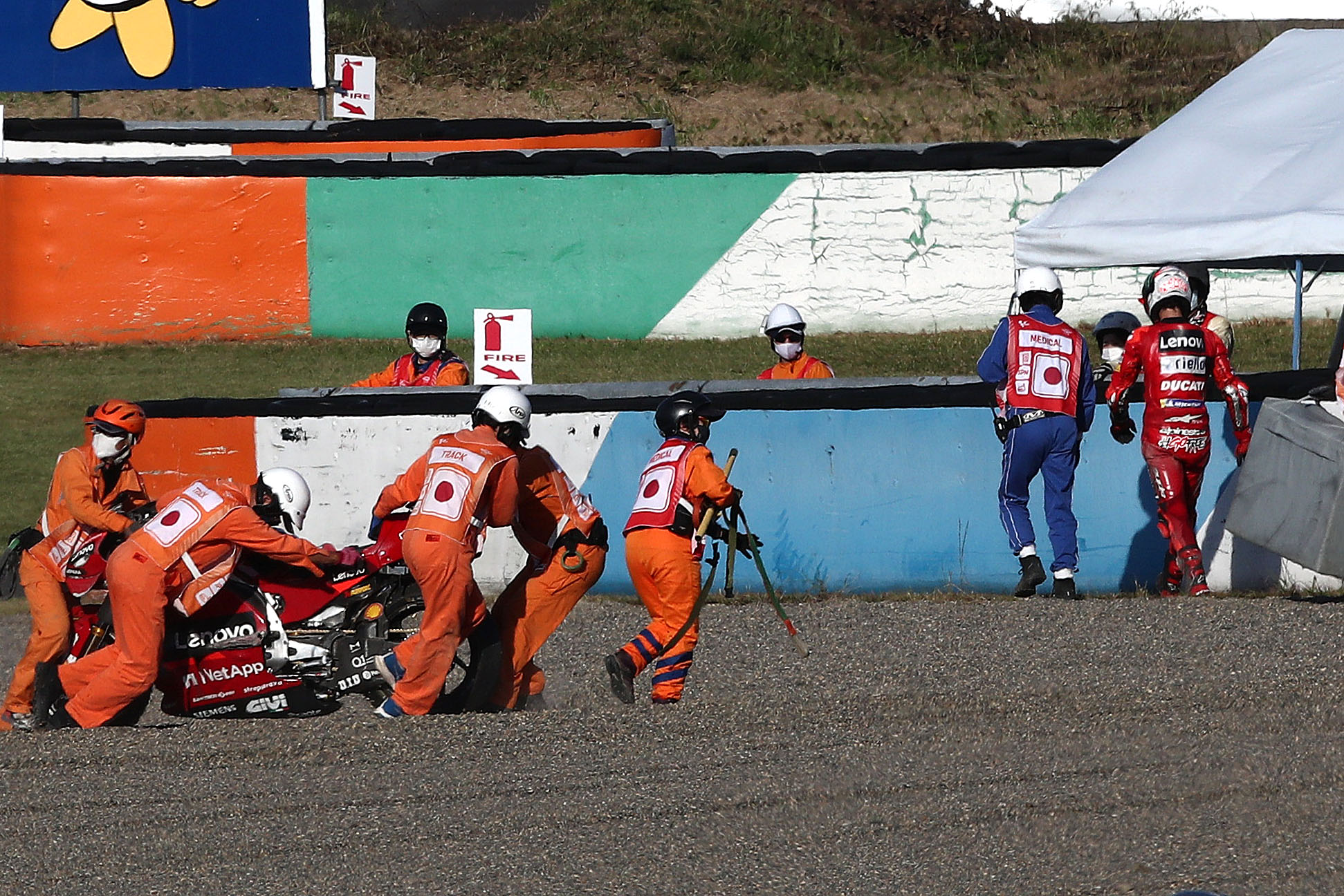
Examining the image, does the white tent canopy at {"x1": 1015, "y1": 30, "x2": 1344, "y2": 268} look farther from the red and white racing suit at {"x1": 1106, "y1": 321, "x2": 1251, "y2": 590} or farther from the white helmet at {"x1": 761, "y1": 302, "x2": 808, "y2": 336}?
the white helmet at {"x1": 761, "y1": 302, "x2": 808, "y2": 336}

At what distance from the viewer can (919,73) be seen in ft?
98.4

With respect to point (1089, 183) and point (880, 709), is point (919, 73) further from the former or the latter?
point (880, 709)

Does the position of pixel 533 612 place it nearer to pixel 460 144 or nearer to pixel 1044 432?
pixel 1044 432

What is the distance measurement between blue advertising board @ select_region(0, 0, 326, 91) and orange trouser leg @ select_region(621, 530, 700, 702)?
15.0 m

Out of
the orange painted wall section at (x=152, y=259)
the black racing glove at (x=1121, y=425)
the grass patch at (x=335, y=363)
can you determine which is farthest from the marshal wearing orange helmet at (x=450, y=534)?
the orange painted wall section at (x=152, y=259)

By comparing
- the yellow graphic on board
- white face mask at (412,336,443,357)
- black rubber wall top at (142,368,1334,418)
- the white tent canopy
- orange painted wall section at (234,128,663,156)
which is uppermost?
the yellow graphic on board

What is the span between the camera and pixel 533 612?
9180 mm

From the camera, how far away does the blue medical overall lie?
400 inches

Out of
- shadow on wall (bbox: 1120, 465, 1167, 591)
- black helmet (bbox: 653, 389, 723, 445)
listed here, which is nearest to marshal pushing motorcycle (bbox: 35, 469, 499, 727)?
black helmet (bbox: 653, 389, 723, 445)

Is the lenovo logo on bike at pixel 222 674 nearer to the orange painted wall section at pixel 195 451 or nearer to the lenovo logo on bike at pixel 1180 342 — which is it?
the orange painted wall section at pixel 195 451

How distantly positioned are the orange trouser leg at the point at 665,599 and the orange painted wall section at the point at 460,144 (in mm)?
13011

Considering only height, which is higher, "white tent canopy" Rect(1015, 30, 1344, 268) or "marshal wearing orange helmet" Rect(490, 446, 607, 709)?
"white tent canopy" Rect(1015, 30, 1344, 268)

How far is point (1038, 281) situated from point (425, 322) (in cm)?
402

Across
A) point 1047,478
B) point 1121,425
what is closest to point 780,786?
point 1047,478
